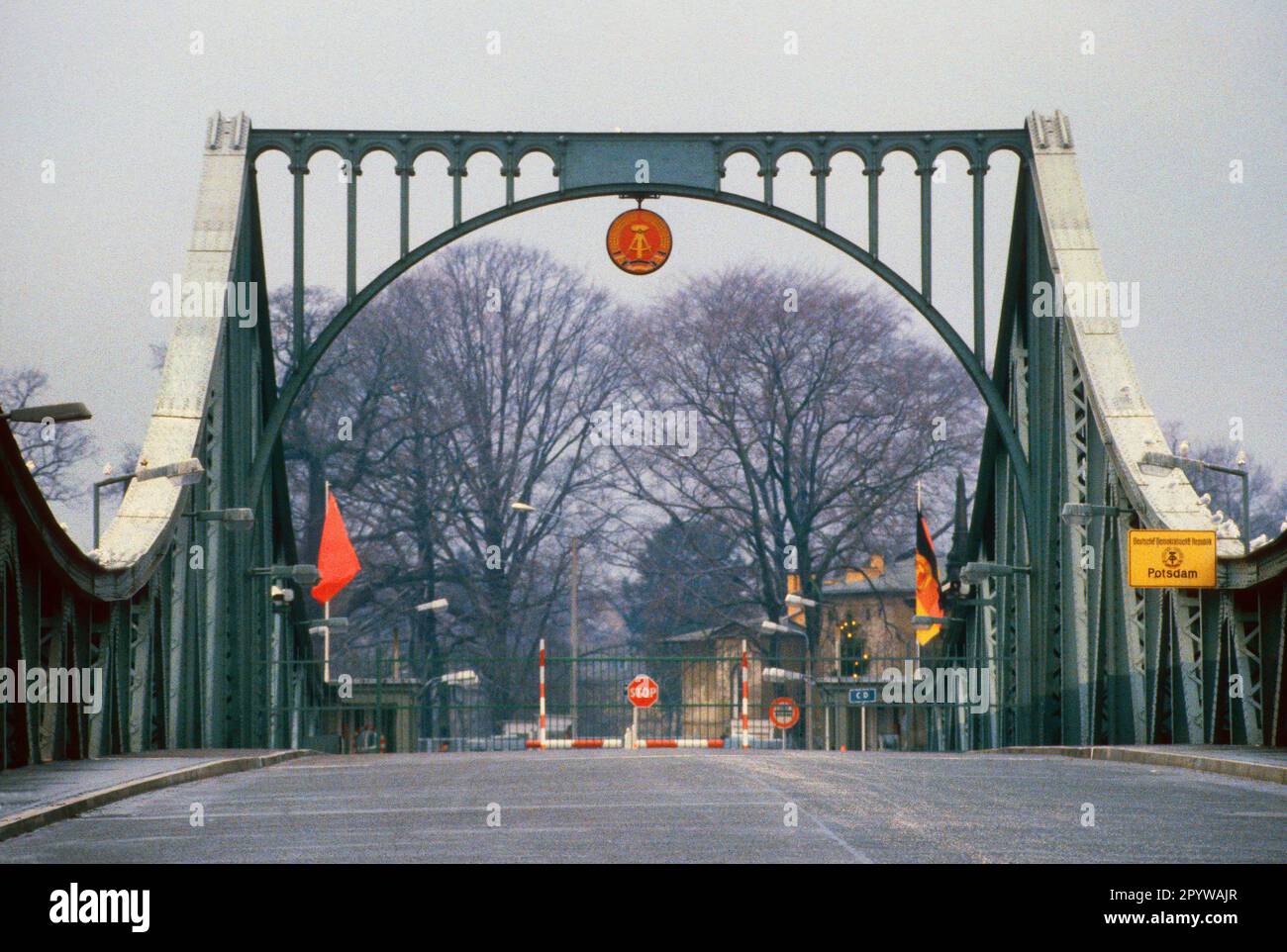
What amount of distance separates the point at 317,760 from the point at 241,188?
7700 millimetres

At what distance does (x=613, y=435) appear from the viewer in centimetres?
6097

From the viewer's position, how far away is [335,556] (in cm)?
4391

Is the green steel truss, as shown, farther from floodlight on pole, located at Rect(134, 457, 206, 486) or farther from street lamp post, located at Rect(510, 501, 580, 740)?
street lamp post, located at Rect(510, 501, 580, 740)

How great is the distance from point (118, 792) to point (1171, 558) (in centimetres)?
1046

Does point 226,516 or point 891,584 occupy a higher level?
point 226,516

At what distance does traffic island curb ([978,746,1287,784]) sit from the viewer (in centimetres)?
1855

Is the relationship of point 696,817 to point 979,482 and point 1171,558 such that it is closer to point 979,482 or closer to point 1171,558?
point 1171,558

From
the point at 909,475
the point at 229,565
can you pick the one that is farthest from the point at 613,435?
the point at 229,565

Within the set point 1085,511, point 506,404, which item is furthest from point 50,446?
point 1085,511

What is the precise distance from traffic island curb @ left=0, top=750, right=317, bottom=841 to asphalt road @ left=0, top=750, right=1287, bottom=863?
4.4 inches

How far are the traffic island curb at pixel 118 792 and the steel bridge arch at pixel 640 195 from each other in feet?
20.3

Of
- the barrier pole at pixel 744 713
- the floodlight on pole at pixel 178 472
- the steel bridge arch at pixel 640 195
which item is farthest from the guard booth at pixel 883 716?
the floodlight on pole at pixel 178 472

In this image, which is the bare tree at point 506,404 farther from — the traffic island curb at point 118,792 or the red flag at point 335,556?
the traffic island curb at point 118,792

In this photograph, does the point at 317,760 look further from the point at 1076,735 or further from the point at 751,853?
the point at 751,853
